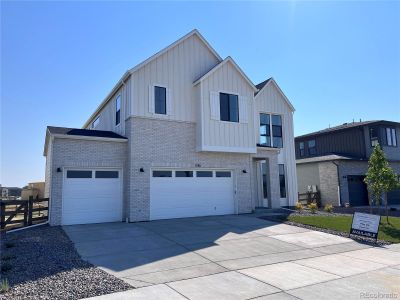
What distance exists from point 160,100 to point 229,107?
3866 mm

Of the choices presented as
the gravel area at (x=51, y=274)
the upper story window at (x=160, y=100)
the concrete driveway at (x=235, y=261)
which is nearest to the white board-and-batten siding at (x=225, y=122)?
the upper story window at (x=160, y=100)

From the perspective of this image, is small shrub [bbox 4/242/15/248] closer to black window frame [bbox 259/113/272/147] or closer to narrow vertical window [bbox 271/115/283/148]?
black window frame [bbox 259/113/272/147]

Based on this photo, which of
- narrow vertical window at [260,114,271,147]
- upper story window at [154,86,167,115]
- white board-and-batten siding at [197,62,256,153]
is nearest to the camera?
upper story window at [154,86,167,115]

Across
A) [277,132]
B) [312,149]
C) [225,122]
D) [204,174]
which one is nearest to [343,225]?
[204,174]

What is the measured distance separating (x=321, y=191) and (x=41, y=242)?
21954 millimetres

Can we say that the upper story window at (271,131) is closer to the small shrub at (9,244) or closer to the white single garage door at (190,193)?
the white single garage door at (190,193)

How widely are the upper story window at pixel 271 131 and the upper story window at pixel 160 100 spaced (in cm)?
765

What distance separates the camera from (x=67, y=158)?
45.9 feet

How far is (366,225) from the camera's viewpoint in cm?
1213

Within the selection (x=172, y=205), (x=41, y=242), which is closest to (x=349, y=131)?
(x=172, y=205)

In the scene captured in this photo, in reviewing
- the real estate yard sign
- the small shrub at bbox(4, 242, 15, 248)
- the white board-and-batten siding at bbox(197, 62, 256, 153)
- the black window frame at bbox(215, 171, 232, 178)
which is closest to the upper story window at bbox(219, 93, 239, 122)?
the white board-and-batten siding at bbox(197, 62, 256, 153)

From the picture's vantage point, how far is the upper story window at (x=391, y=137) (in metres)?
29.0

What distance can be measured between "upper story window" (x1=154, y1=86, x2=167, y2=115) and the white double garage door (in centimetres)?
297

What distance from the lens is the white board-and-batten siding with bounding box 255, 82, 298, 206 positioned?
2153cm
